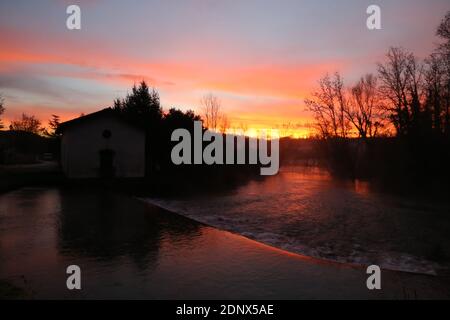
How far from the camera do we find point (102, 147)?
84.0ft

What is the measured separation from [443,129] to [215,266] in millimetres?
28855

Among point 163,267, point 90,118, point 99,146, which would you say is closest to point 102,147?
point 99,146

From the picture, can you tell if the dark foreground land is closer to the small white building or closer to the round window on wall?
the small white building

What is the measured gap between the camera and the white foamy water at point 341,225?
877cm

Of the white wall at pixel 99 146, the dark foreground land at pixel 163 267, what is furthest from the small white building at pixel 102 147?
the dark foreground land at pixel 163 267

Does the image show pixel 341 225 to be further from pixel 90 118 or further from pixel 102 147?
pixel 90 118

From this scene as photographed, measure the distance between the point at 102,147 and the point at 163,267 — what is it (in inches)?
820

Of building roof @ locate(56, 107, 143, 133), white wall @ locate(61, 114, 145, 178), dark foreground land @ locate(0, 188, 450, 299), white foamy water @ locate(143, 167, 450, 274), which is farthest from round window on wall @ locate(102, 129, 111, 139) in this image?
dark foreground land @ locate(0, 188, 450, 299)

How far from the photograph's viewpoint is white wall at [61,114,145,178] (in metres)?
24.8

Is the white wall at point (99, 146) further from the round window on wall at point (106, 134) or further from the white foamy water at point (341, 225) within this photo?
the white foamy water at point (341, 225)

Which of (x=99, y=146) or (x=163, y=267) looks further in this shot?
(x=99, y=146)
